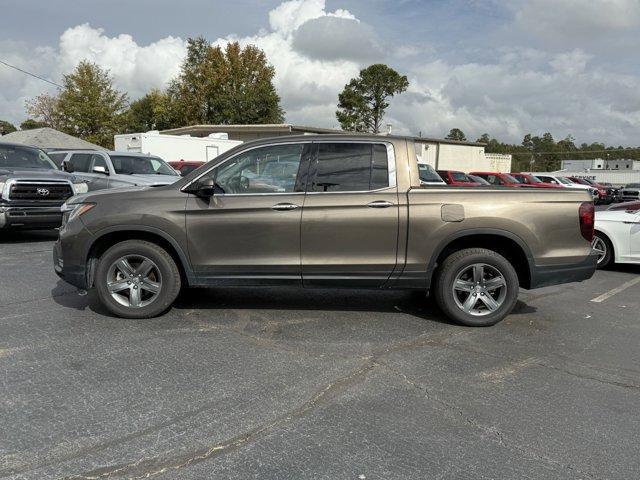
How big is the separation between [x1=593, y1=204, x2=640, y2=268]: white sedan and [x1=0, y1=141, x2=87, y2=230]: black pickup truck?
9761mm

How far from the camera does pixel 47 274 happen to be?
711 cm

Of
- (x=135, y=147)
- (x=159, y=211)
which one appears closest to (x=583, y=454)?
(x=159, y=211)

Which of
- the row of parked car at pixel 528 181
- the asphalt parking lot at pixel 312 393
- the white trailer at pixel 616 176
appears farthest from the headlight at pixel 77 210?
the white trailer at pixel 616 176

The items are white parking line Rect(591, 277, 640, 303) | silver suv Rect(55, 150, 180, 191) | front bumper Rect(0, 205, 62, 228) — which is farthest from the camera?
silver suv Rect(55, 150, 180, 191)

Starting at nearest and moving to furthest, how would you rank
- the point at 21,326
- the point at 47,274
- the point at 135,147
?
the point at 21,326 < the point at 47,274 < the point at 135,147

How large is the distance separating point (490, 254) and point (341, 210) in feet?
5.08

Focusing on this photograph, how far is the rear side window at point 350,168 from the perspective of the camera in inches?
196

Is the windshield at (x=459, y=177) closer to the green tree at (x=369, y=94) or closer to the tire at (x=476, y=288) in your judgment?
the tire at (x=476, y=288)

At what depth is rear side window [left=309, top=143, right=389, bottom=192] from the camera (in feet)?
16.4

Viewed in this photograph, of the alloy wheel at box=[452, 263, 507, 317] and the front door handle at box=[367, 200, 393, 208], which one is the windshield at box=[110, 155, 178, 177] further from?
the alloy wheel at box=[452, 263, 507, 317]

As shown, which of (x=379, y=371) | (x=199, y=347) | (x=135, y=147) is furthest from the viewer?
(x=135, y=147)

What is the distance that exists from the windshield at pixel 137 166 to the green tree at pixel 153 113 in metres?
37.1

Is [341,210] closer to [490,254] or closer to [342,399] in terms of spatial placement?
[490,254]

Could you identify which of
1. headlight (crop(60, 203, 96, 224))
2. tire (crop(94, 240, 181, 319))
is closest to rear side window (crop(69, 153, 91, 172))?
headlight (crop(60, 203, 96, 224))
